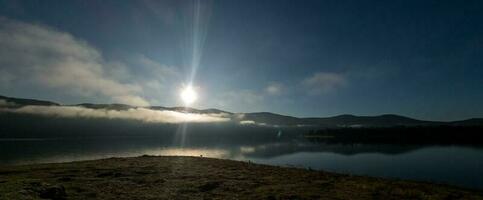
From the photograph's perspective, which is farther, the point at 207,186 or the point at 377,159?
the point at 377,159

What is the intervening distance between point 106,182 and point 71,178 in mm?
2786

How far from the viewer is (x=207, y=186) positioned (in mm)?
18172

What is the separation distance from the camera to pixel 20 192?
1403 centimetres

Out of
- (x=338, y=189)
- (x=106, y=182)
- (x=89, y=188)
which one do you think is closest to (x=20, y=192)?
(x=89, y=188)

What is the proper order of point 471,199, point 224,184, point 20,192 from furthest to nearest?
point 224,184 < point 471,199 < point 20,192

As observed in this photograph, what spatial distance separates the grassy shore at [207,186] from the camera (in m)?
15.6

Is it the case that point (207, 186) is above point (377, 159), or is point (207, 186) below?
above

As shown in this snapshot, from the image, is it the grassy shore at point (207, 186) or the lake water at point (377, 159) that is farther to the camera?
the lake water at point (377, 159)

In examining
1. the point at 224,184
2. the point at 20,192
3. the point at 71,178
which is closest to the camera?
the point at 20,192

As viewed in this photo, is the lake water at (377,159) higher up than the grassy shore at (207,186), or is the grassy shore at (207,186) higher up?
the grassy shore at (207,186)

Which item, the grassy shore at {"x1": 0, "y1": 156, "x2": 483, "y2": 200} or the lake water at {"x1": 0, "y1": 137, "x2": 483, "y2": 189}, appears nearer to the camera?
the grassy shore at {"x1": 0, "y1": 156, "x2": 483, "y2": 200}

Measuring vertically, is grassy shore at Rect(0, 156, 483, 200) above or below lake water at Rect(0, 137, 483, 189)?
above

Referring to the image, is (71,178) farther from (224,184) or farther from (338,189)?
(338,189)

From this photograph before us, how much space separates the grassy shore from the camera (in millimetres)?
15562
